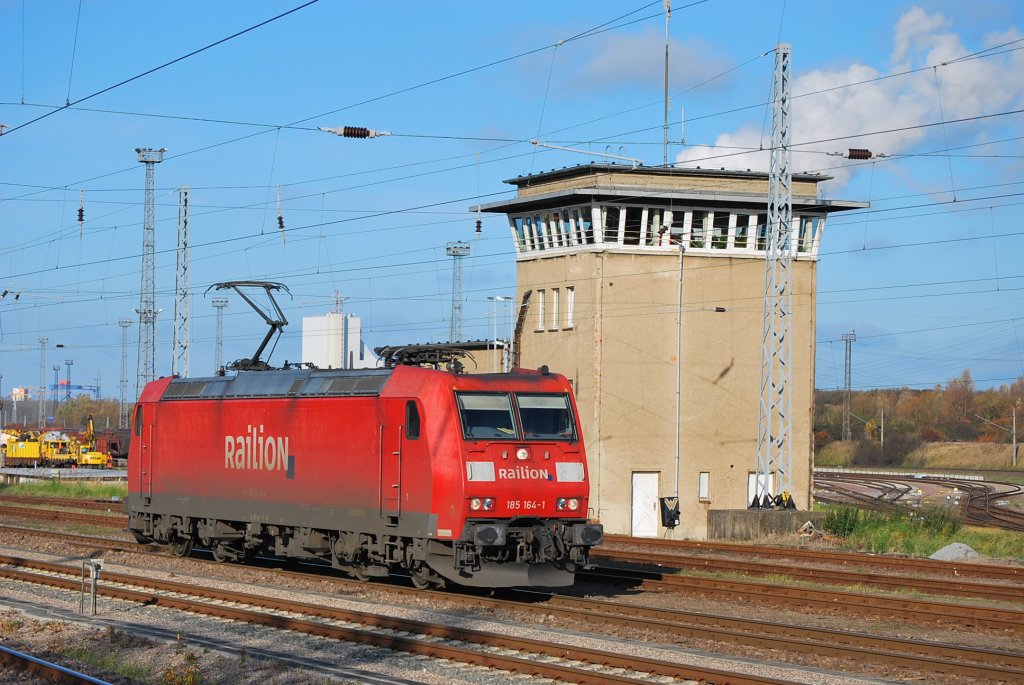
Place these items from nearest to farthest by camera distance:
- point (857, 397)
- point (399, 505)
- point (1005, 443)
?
point (399, 505), point (1005, 443), point (857, 397)

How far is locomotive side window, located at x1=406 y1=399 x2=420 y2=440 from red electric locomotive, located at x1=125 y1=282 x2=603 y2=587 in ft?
0.07

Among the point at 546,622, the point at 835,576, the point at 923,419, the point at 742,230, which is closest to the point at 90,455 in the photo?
the point at 742,230

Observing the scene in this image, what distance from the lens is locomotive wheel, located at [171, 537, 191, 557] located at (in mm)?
28234

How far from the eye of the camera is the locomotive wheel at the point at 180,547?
92.6ft

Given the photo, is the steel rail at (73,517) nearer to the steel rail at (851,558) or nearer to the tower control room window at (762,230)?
the steel rail at (851,558)

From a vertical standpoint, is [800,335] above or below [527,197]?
below

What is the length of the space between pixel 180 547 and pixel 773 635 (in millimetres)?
16038

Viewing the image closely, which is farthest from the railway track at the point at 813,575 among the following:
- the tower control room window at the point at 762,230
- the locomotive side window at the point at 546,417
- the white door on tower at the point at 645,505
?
the tower control room window at the point at 762,230

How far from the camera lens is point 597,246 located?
1794 inches

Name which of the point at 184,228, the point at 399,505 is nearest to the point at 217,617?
the point at 399,505

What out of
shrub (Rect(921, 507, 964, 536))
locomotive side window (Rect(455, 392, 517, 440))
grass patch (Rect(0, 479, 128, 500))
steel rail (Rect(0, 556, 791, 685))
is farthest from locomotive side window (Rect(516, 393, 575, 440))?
grass patch (Rect(0, 479, 128, 500))

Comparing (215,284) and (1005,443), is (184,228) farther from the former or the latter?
(1005,443)

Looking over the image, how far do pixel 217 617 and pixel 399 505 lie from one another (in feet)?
11.5

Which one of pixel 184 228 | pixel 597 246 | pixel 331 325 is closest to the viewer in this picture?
pixel 597 246
